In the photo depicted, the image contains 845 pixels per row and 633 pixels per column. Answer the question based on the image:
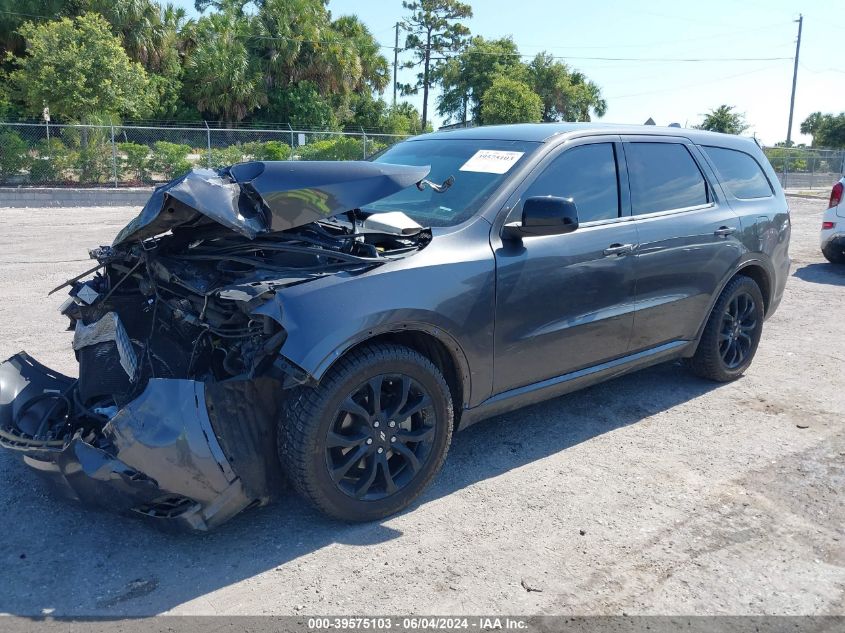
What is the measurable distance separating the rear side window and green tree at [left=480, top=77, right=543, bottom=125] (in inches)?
1354

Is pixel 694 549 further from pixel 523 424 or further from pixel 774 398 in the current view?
pixel 774 398

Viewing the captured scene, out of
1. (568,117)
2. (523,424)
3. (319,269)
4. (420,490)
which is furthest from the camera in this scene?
(568,117)

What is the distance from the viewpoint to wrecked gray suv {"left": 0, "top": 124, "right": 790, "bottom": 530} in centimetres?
300

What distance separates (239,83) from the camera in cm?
3106

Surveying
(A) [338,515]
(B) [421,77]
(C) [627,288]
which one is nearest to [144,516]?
(A) [338,515]

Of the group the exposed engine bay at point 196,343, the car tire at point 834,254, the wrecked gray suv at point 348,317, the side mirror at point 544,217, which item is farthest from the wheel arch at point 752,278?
the car tire at point 834,254

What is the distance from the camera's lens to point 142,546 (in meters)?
3.22

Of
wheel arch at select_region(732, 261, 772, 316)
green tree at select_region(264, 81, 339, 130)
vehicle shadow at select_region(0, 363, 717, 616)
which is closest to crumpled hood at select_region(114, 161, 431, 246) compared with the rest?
vehicle shadow at select_region(0, 363, 717, 616)

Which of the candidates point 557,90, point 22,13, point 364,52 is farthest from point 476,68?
point 22,13

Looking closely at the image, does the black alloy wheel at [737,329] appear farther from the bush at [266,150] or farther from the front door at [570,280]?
the bush at [266,150]

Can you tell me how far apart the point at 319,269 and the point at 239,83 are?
3047 centimetres

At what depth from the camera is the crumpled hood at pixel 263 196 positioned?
10.4 ft

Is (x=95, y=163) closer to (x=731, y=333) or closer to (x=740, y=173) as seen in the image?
(x=740, y=173)

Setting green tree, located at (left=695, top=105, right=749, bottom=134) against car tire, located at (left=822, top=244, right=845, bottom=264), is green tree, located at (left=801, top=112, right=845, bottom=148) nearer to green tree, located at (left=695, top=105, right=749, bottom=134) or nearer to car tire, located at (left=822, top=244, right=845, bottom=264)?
green tree, located at (left=695, top=105, right=749, bottom=134)
